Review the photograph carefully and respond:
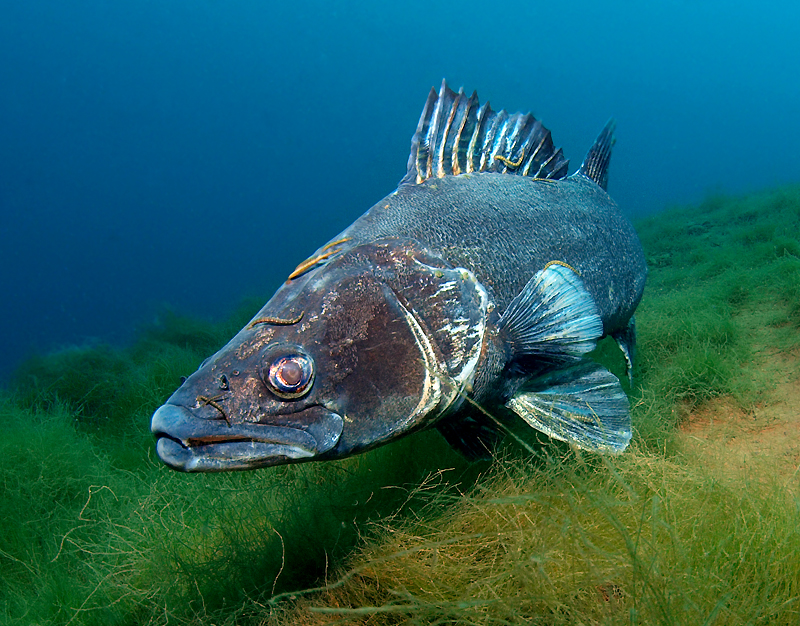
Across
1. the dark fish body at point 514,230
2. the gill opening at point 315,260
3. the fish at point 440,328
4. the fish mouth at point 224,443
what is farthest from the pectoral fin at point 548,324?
the fish mouth at point 224,443

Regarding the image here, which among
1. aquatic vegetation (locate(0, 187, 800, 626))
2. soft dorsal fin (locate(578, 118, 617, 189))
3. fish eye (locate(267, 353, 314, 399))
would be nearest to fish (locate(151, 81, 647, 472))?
fish eye (locate(267, 353, 314, 399))

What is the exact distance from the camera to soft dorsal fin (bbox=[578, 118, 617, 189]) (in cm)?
504

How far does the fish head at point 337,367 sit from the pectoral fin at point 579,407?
536mm

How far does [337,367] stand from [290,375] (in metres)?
0.22

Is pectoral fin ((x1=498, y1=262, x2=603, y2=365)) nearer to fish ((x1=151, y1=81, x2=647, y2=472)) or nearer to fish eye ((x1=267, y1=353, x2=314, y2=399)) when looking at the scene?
fish ((x1=151, y1=81, x2=647, y2=472))

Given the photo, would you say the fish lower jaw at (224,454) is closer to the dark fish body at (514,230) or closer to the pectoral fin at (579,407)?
the dark fish body at (514,230)

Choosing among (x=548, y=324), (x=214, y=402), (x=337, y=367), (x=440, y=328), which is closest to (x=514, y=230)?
(x=548, y=324)

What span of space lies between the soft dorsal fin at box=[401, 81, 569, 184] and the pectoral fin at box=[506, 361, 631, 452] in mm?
1633

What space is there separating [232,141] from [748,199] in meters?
158

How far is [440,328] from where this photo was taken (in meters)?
2.38

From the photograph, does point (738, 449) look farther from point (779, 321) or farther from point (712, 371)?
point (779, 321)

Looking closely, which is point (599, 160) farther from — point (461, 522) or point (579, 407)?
Answer: point (461, 522)

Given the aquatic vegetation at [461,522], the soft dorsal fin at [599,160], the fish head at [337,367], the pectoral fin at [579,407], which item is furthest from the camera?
the soft dorsal fin at [599,160]

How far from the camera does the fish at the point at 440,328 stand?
6.27 feet
